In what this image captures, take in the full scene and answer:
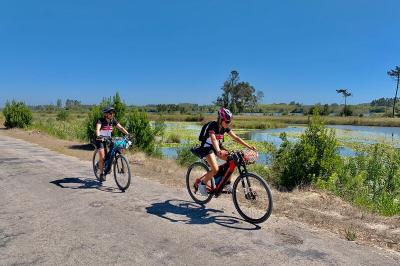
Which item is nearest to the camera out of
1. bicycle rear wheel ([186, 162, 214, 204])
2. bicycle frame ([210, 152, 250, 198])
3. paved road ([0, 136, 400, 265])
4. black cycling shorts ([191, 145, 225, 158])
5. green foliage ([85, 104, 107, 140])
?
paved road ([0, 136, 400, 265])

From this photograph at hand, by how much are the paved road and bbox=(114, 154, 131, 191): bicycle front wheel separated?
23 centimetres

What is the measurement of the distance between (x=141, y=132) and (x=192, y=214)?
9.92m

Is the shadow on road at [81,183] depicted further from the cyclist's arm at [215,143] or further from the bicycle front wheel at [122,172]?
the cyclist's arm at [215,143]

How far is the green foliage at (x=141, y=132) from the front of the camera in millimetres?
15969

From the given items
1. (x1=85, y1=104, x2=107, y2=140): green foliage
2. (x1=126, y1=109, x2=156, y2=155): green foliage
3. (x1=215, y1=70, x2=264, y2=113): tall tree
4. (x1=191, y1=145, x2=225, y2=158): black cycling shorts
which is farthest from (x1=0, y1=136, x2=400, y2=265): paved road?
(x1=215, y1=70, x2=264, y2=113): tall tree

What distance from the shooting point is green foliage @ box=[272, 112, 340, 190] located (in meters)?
9.74

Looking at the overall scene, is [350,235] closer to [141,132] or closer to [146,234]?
[146,234]

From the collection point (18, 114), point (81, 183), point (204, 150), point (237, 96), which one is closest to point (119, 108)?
point (81, 183)

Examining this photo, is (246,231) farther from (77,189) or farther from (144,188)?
(77,189)

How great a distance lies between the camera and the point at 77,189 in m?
8.21

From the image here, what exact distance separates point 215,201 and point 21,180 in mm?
4989

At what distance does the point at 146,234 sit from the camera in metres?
5.39

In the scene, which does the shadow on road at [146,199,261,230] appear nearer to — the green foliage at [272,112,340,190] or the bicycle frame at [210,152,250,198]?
the bicycle frame at [210,152,250,198]

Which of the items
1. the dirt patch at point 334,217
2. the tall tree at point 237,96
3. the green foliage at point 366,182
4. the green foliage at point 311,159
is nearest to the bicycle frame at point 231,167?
the dirt patch at point 334,217
